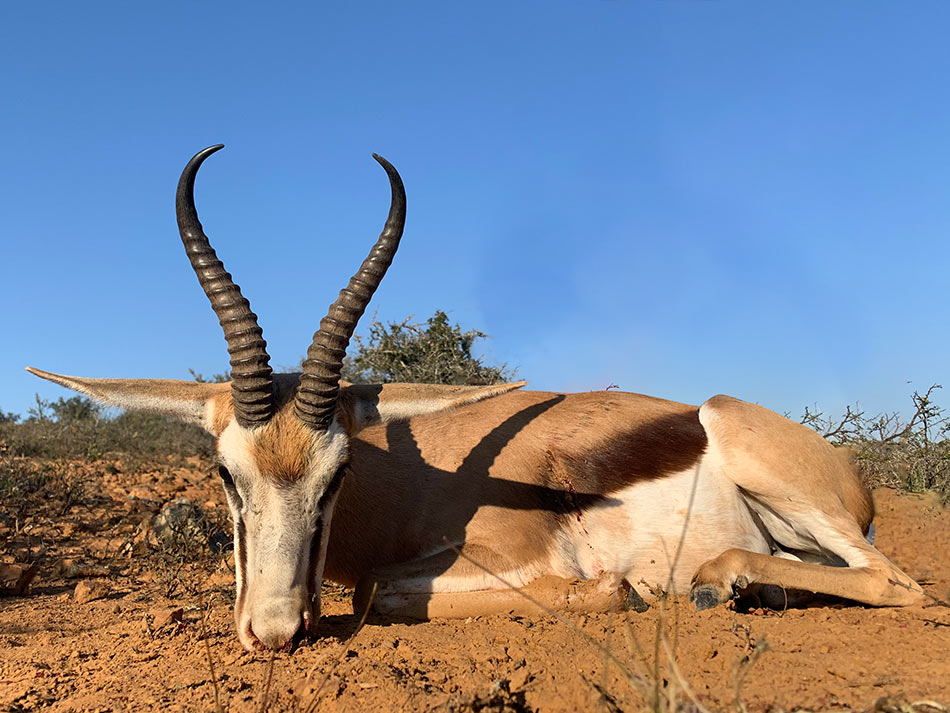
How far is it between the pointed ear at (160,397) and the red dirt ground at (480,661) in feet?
3.62

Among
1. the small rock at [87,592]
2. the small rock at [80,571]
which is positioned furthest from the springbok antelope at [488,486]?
the small rock at [80,571]

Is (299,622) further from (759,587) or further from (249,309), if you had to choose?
(759,587)

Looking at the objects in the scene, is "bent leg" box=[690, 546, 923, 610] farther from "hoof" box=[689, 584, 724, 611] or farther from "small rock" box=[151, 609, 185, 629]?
"small rock" box=[151, 609, 185, 629]

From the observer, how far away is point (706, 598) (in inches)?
175

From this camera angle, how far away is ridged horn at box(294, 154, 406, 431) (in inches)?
161

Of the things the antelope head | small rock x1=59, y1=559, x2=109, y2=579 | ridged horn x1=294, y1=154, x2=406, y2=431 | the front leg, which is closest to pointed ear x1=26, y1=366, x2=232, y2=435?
the antelope head

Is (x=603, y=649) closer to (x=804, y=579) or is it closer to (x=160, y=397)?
(x=804, y=579)

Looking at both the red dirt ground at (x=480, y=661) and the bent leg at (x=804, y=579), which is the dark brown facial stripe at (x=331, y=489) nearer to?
the red dirt ground at (x=480, y=661)

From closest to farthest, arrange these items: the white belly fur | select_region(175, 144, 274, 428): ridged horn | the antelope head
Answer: the antelope head, select_region(175, 144, 274, 428): ridged horn, the white belly fur

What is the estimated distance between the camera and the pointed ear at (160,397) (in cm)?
435

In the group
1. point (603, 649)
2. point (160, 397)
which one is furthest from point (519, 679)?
point (160, 397)

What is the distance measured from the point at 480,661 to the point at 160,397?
246 centimetres

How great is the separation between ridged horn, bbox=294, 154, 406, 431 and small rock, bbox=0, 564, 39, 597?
313cm

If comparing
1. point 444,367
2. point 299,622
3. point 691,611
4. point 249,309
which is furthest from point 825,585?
point 444,367
